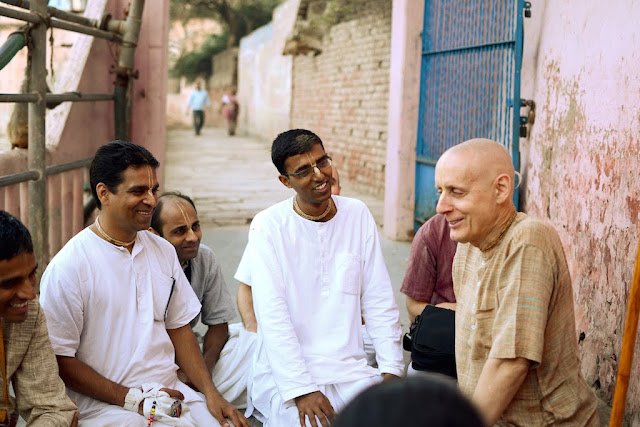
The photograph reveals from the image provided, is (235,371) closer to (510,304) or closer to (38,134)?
(510,304)

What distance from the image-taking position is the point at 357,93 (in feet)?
40.8

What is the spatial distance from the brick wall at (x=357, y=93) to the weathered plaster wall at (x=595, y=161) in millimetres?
6374

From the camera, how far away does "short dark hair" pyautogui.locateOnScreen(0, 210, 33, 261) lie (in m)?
2.23

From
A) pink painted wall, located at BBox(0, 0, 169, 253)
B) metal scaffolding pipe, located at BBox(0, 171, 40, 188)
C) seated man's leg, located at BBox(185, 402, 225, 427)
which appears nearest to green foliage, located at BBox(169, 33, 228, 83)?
pink painted wall, located at BBox(0, 0, 169, 253)

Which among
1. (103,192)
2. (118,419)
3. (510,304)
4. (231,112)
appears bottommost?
(118,419)

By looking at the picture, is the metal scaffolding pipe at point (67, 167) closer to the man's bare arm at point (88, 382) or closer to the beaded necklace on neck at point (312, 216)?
the beaded necklace on neck at point (312, 216)

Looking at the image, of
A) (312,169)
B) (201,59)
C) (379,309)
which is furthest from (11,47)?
(201,59)

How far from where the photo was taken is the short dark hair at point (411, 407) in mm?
975

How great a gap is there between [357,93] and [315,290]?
30.9 ft

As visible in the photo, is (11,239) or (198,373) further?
(198,373)

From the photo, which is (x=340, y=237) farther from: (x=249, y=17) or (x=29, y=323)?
(x=249, y=17)

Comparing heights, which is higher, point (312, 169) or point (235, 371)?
point (312, 169)

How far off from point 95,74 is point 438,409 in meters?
6.26

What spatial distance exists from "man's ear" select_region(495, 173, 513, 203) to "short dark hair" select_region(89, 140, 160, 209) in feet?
4.46
